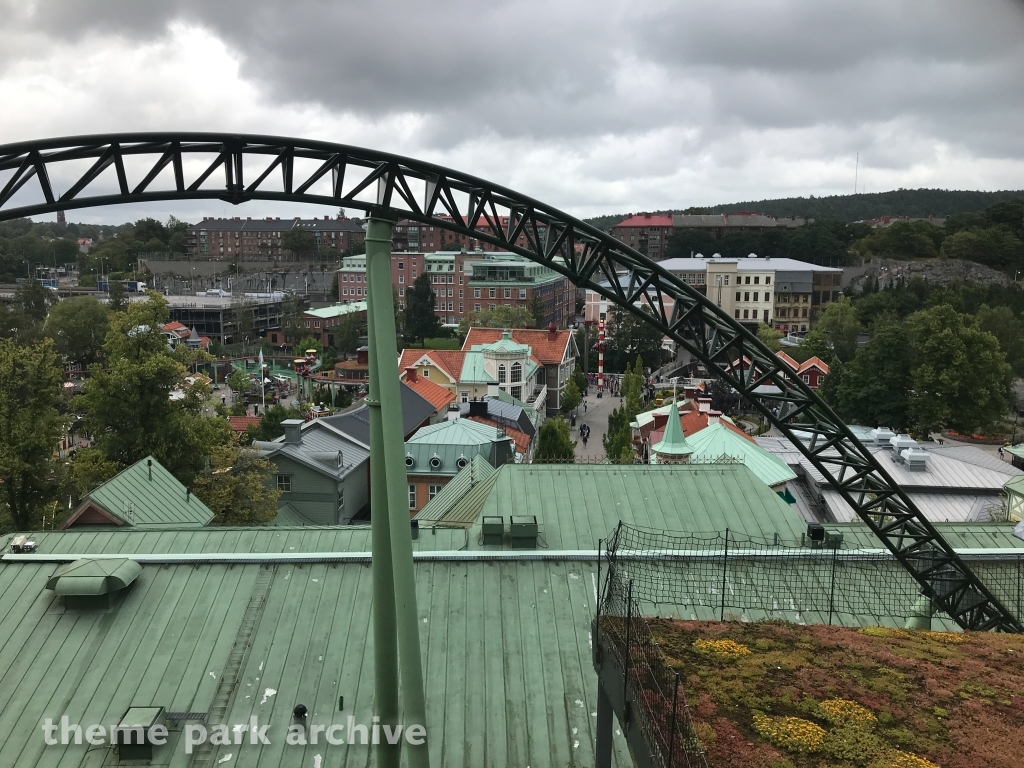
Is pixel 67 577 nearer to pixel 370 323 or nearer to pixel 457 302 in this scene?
pixel 370 323

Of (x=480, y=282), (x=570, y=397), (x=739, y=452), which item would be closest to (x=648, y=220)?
(x=480, y=282)

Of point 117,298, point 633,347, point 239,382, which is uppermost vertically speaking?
point 117,298

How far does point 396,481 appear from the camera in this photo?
322 inches

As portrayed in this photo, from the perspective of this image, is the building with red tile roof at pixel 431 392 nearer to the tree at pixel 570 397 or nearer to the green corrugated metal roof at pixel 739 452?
the tree at pixel 570 397

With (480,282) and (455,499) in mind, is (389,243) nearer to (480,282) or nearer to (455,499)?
(455,499)

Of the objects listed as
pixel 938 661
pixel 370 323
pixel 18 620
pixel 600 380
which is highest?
pixel 370 323

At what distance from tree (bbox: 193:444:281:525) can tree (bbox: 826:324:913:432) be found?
36881 mm

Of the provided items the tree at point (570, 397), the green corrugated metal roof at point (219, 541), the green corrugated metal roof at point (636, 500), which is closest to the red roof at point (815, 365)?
the tree at point (570, 397)

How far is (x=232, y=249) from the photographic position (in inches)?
5989

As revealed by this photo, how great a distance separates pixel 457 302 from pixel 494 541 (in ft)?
277

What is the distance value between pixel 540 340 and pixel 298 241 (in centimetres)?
9209

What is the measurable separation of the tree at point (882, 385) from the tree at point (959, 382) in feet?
4.33

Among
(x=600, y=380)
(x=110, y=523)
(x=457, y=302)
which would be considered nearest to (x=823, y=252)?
(x=457, y=302)

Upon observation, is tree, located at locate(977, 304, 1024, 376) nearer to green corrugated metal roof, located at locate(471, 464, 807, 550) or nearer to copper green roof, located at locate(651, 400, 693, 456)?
copper green roof, located at locate(651, 400, 693, 456)
